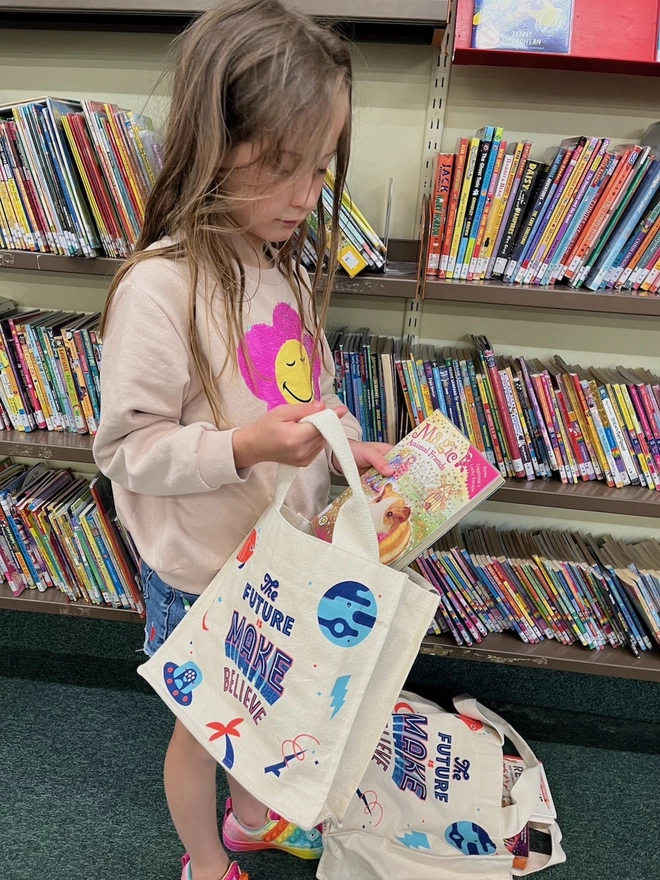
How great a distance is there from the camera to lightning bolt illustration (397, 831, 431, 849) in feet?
4.10

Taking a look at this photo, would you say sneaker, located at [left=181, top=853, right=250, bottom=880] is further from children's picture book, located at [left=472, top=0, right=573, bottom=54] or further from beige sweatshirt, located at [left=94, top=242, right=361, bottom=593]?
children's picture book, located at [left=472, top=0, right=573, bottom=54]

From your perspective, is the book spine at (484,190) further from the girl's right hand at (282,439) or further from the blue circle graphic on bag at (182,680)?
the blue circle graphic on bag at (182,680)

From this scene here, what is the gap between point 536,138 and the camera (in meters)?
1.35

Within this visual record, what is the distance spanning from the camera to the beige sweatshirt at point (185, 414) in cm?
80

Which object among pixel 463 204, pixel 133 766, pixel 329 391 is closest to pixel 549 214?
pixel 463 204

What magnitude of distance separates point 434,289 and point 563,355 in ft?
1.63

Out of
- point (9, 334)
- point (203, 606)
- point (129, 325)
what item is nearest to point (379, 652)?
point (203, 606)

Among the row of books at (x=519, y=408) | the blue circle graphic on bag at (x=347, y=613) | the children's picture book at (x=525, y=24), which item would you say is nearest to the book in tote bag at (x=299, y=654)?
the blue circle graphic on bag at (x=347, y=613)

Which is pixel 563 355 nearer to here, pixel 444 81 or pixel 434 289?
pixel 434 289

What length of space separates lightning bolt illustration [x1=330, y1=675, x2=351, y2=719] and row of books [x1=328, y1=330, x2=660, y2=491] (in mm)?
658

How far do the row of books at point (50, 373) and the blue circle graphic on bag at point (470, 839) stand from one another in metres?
1.15

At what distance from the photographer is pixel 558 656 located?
4.78 ft

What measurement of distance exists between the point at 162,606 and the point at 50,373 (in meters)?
0.68

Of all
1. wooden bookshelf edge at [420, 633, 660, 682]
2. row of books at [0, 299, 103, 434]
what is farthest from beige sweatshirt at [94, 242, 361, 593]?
wooden bookshelf edge at [420, 633, 660, 682]
